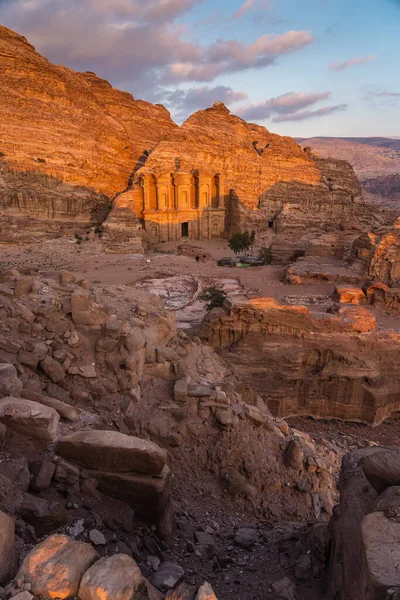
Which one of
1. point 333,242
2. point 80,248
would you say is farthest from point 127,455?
point 80,248

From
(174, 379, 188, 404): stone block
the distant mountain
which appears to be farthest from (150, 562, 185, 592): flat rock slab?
the distant mountain

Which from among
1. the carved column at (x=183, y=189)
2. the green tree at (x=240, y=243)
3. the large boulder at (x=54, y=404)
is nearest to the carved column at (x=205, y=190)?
the carved column at (x=183, y=189)

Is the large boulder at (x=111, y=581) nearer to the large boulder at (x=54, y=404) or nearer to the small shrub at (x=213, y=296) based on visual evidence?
the large boulder at (x=54, y=404)

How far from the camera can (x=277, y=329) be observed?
1202 cm

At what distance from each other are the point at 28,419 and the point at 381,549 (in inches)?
128

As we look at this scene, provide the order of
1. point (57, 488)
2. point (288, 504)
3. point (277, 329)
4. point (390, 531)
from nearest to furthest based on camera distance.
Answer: point (390, 531), point (57, 488), point (288, 504), point (277, 329)

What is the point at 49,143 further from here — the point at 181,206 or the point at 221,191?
the point at 221,191

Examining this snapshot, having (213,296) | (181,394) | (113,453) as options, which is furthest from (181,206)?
(113,453)

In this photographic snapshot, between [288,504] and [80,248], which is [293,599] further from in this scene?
[80,248]

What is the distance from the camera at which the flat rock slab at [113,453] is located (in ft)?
12.4

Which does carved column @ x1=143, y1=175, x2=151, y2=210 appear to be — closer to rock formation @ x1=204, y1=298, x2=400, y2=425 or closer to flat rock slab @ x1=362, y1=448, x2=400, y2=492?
rock formation @ x1=204, y1=298, x2=400, y2=425

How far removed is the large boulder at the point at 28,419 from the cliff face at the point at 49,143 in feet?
98.4

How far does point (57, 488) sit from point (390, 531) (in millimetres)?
2852

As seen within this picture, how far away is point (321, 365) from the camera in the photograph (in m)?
11.8
